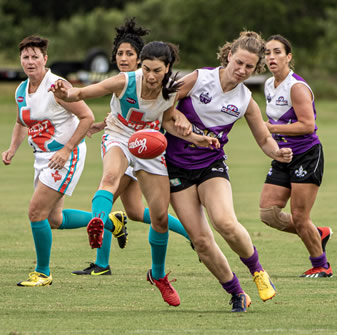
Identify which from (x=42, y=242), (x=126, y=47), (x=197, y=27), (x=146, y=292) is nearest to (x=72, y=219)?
(x=42, y=242)

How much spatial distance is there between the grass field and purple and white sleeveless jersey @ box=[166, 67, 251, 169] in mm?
1128

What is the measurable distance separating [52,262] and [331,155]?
16026 millimetres

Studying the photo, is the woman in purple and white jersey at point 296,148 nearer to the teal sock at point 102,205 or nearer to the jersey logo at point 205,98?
the jersey logo at point 205,98

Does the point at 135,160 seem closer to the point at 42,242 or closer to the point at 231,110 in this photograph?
the point at 231,110

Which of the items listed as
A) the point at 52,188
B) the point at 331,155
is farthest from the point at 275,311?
the point at 331,155

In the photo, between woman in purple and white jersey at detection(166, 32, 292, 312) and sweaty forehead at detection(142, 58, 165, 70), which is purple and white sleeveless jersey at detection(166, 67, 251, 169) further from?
sweaty forehead at detection(142, 58, 165, 70)

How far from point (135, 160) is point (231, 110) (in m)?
0.82

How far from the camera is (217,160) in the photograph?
21.7ft

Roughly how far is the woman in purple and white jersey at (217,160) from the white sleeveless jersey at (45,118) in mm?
1418

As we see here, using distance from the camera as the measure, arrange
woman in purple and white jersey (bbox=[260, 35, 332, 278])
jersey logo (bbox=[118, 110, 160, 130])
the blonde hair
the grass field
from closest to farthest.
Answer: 1. the grass field
2. the blonde hair
3. jersey logo (bbox=[118, 110, 160, 130])
4. woman in purple and white jersey (bbox=[260, 35, 332, 278])

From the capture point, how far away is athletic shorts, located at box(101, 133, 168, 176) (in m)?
6.59

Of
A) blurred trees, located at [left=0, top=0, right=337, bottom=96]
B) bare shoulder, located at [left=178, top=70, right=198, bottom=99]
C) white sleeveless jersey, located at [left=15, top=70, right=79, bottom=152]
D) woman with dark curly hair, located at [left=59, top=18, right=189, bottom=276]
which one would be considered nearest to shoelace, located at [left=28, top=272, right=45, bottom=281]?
woman with dark curly hair, located at [left=59, top=18, right=189, bottom=276]

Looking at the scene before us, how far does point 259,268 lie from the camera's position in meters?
6.55

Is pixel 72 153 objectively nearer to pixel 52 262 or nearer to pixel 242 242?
pixel 52 262
